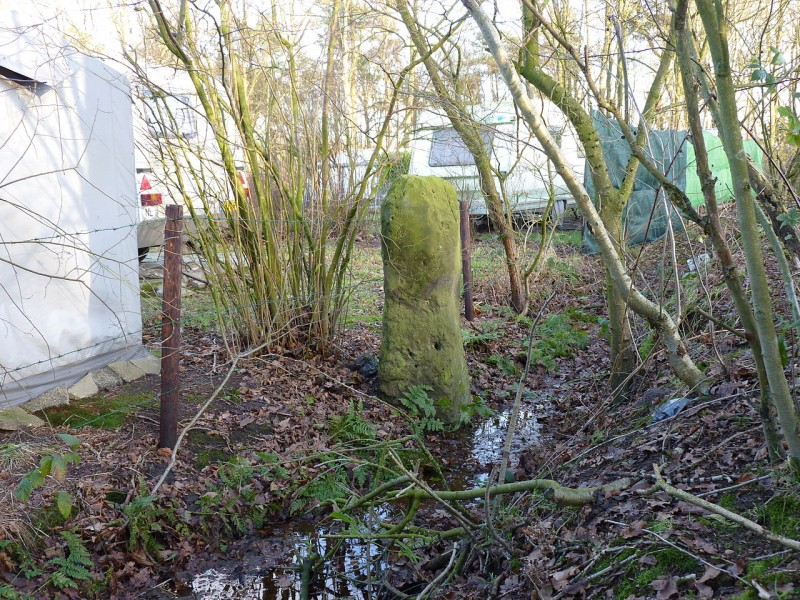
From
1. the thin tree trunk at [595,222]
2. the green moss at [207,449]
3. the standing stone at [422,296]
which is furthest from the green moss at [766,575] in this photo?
the standing stone at [422,296]

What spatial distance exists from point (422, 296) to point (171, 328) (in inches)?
95.0

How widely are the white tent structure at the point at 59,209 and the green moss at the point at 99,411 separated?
0.33 meters

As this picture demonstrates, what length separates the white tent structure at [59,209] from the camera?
17.7ft

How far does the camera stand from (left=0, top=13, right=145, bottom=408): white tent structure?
5387 millimetres

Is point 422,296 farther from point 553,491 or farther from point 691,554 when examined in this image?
point 691,554

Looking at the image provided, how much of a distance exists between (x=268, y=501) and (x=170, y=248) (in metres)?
1.80

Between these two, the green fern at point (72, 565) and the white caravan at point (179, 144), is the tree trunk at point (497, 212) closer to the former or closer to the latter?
the white caravan at point (179, 144)

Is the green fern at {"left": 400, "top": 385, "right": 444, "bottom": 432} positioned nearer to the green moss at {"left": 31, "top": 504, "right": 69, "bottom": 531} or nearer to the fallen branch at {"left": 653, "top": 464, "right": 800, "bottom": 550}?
the green moss at {"left": 31, "top": 504, "right": 69, "bottom": 531}

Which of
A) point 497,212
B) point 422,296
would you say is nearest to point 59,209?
point 422,296

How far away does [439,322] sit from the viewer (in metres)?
6.55

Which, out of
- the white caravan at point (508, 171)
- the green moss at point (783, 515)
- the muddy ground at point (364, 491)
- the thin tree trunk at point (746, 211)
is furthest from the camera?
the white caravan at point (508, 171)

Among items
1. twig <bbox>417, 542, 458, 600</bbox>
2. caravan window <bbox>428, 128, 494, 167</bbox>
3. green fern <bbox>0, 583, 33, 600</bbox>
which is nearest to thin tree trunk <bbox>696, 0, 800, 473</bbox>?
twig <bbox>417, 542, 458, 600</bbox>

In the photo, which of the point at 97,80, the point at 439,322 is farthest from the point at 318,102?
the point at 439,322

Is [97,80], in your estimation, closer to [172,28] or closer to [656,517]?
[172,28]
